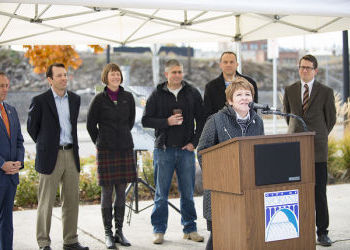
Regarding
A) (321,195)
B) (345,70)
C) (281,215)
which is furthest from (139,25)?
(345,70)

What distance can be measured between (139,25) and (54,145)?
2.63m

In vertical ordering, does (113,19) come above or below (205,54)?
below

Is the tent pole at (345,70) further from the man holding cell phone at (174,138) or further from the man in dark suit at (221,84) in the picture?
the man holding cell phone at (174,138)

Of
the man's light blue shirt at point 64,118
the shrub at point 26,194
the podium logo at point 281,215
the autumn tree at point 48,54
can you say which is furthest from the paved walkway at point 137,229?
the autumn tree at point 48,54

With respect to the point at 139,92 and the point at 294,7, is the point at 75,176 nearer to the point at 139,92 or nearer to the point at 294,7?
the point at 139,92

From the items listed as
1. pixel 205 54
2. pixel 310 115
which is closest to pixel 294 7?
pixel 310 115

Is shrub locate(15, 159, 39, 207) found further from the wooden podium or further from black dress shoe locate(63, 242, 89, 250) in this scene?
the wooden podium

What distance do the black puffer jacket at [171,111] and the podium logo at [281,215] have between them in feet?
7.58

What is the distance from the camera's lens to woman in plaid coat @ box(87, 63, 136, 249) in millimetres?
5672

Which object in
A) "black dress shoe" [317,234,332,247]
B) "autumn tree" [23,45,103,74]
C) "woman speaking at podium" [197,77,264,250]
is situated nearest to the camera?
"woman speaking at podium" [197,77,264,250]

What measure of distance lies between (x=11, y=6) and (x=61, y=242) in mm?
2806

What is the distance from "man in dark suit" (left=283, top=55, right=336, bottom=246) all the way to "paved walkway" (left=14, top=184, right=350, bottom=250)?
39cm

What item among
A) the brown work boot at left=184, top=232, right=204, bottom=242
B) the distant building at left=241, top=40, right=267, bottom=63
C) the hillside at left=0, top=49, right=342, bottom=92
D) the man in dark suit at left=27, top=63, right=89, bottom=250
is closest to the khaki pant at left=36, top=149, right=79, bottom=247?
the man in dark suit at left=27, top=63, right=89, bottom=250

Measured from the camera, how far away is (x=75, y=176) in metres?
5.47
